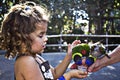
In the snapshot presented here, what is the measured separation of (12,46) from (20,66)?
0.11m

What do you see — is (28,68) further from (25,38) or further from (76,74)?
(76,74)

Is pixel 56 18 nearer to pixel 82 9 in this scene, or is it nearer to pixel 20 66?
pixel 82 9

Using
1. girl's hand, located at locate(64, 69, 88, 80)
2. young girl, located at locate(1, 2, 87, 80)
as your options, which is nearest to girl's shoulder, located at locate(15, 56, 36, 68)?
young girl, located at locate(1, 2, 87, 80)

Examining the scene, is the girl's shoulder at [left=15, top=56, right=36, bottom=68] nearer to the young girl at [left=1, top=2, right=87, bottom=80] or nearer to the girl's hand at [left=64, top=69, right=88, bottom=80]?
the young girl at [left=1, top=2, right=87, bottom=80]

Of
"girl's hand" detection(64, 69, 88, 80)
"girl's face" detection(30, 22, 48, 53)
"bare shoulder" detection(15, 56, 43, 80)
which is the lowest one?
"girl's hand" detection(64, 69, 88, 80)

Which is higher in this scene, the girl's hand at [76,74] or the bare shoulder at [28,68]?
the bare shoulder at [28,68]

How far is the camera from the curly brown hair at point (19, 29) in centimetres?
153

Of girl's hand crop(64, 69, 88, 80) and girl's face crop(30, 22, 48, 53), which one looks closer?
girl's face crop(30, 22, 48, 53)

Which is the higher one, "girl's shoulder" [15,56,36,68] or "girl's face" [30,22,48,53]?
"girl's face" [30,22,48,53]

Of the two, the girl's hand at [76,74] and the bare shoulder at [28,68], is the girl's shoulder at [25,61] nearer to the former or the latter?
the bare shoulder at [28,68]

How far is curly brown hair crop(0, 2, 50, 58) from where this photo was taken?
153cm

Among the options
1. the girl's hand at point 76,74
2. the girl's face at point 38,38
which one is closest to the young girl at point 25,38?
the girl's face at point 38,38

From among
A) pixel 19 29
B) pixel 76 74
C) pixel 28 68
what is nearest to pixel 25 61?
pixel 28 68

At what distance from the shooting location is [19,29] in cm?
153
